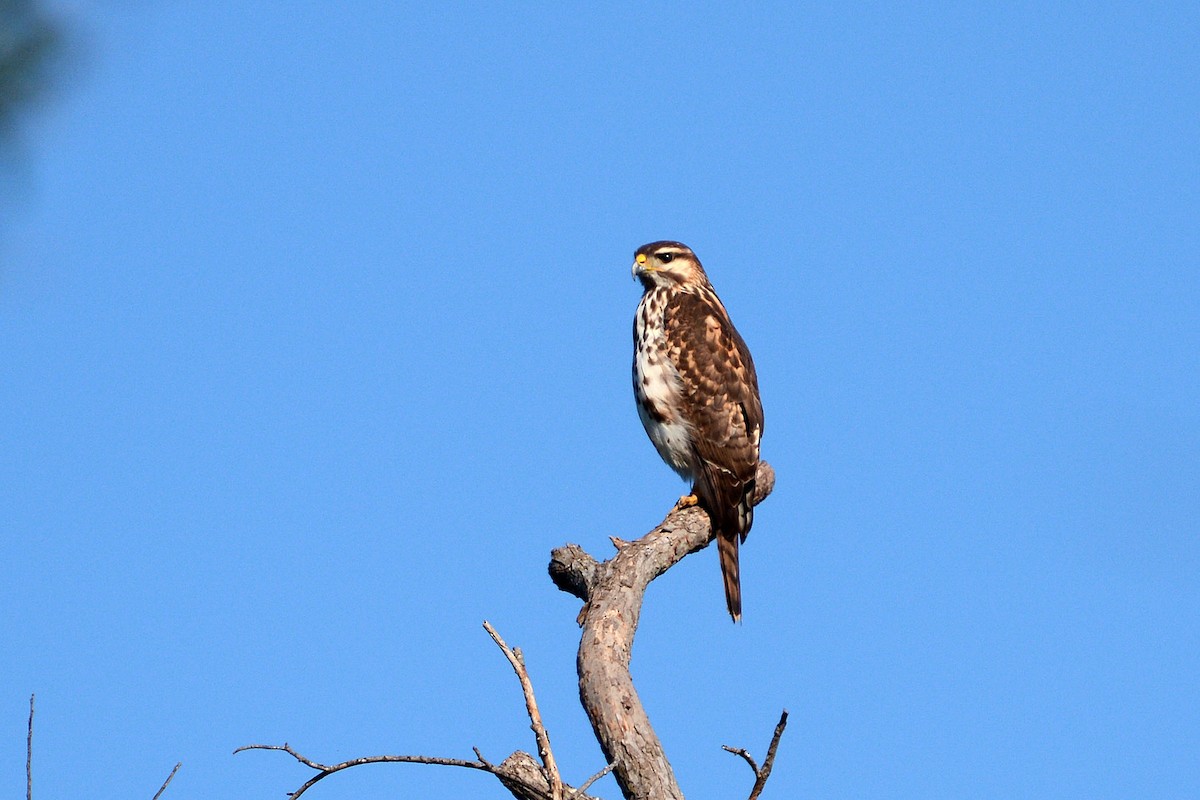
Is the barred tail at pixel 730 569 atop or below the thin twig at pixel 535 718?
atop

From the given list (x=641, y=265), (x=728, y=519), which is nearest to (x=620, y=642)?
(x=728, y=519)

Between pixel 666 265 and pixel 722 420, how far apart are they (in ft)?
4.07

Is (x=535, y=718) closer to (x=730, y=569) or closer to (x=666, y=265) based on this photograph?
(x=730, y=569)

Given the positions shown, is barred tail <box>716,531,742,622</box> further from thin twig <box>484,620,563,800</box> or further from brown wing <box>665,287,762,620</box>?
thin twig <box>484,620,563,800</box>

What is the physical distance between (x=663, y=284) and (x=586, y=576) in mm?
2895

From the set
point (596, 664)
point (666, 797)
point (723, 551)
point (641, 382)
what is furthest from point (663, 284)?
point (666, 797)

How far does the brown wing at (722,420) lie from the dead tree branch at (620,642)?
1.79 ft

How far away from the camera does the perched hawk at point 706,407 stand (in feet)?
23.6

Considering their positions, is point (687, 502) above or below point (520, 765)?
above

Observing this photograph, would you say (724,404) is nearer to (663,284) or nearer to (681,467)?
(681,467)

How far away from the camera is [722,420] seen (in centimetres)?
728

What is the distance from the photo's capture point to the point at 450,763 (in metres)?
3.98

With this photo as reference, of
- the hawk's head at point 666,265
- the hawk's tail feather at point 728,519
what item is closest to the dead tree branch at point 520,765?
the hawk's tail feather at point 728,519

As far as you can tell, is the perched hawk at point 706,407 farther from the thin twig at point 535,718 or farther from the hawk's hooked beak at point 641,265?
the thin twig at point 535,718
